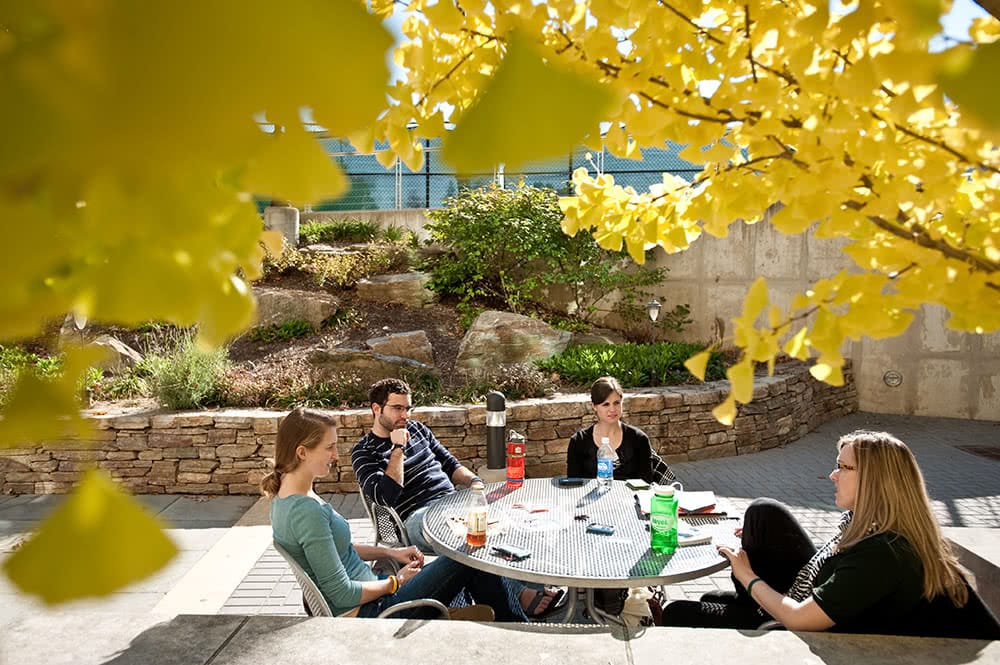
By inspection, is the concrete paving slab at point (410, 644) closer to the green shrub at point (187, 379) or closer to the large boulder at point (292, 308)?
the green shrub at point (187, 379)

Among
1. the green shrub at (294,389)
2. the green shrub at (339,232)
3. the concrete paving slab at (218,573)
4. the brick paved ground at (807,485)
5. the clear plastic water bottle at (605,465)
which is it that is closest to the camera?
the concrete paving slab at (218,573)

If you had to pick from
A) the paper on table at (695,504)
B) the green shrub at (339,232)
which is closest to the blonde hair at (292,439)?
the paper on table at (695,504)

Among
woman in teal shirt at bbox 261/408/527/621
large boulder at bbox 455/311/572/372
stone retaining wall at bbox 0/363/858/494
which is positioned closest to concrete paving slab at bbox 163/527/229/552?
stone retaining wall at bbox 0/363/858/494

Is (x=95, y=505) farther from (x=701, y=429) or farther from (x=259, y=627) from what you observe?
(x=701, y=429)

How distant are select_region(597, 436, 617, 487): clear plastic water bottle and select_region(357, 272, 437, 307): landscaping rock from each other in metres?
6.65

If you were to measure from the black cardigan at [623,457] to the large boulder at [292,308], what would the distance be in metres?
6.20

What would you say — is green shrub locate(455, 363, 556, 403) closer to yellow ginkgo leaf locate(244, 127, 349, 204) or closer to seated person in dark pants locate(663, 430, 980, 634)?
seated person in dark pants locate(663, 430, 980, 634)

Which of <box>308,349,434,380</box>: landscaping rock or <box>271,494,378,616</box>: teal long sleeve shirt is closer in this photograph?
<box>271,494,378,616</box>: teal long sleeve shirt

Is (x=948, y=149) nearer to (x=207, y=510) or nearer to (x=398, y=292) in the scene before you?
(x=207, y=510)

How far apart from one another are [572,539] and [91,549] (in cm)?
330

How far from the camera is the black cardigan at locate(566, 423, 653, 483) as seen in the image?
4.70m

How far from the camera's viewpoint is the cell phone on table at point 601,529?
3485mm

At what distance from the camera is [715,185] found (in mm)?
1281

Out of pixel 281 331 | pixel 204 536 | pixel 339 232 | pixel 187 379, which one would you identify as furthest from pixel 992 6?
pixel 339 232
